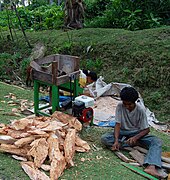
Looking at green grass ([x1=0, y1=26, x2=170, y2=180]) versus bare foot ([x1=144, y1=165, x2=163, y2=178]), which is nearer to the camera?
bare foot ([x1=144, y1=165, x2=163, y2=178])

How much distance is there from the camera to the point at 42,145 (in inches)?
140

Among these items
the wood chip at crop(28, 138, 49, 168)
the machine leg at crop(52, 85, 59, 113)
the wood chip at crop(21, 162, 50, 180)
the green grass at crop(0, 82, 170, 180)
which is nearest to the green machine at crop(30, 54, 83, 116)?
the machine leg at crop(52, 85, 59, 113)

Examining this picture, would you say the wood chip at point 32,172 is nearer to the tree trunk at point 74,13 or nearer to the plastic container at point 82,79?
the plastic container at point 82,79

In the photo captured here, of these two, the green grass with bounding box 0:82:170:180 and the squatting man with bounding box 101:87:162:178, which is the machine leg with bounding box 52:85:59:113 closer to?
the green grass with bounding box 0:82:170:180

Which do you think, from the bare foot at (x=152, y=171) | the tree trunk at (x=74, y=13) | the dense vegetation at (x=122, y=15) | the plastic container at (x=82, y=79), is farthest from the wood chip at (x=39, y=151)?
the tree trunk at (x=74, y=13)

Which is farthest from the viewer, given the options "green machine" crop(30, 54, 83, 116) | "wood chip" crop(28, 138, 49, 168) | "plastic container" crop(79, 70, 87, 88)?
"plastic container" crop(79, 70, 87, 88)

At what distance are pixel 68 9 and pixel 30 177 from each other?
8930 millimetres

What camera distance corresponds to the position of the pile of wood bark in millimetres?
3348

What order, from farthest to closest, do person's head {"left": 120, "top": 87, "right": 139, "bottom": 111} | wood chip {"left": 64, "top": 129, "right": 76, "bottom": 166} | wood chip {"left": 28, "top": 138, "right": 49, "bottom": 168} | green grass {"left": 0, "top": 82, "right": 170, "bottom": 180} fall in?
person's head {"left": 120, "top": 87, "right": 139, "bottom": 111}, wood chip {"left": 64, "top": 129, "right": 76, "bottom": 166}, wood chip {"left": 28, "top": 138, "right": 49, "bottom": 168}, green grass {"left": 0, "top": 82, "right": 170, "bottom": 180}

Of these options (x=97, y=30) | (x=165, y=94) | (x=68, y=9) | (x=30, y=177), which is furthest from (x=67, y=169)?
(x=68, y=9)

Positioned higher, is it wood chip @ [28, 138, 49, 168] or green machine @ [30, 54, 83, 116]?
green machine @ [30, 54, 83, 116]

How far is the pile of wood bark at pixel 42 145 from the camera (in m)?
3.35

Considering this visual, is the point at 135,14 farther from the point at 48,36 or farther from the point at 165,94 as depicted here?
the point at 165,94

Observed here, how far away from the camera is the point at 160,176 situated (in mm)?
3611
